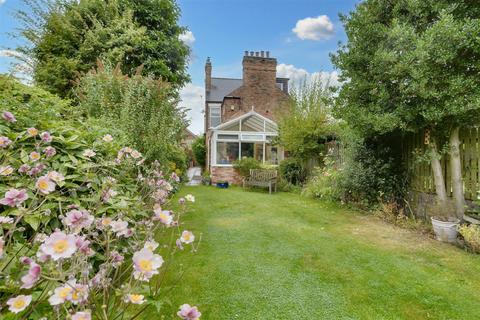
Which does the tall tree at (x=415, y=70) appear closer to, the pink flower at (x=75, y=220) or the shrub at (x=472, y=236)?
the shrub at (x=472, y=236)

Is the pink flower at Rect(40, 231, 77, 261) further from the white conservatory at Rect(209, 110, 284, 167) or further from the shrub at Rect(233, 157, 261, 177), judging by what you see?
the white conservatory at Rect(209, 110, 284, 167)

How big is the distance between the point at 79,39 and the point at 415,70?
9.66 m

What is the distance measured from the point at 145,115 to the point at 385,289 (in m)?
4.40

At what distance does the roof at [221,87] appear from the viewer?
18.1 meters

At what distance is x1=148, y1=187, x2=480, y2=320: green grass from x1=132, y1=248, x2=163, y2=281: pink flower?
0.61 metres

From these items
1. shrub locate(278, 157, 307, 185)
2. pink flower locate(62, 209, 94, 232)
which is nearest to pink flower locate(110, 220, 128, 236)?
pink flower locate(62, 209, 94, 232)

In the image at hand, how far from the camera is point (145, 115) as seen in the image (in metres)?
4.77

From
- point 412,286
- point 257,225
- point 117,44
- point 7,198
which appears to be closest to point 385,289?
point 412,286

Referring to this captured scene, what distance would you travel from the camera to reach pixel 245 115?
12.2 metres

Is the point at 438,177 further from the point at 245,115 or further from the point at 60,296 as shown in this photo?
the point at 245,115

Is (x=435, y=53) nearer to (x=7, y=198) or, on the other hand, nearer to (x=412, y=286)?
(x=412, y=286)

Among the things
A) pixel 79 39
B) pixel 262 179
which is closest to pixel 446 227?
pixel 262 179

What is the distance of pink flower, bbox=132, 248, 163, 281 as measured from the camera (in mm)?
937

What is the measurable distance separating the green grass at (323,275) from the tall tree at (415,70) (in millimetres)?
1664
